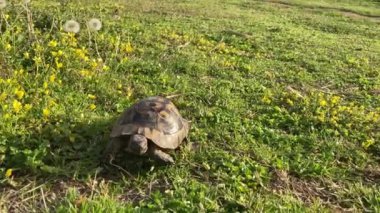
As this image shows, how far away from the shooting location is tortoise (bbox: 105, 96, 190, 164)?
4.08 m

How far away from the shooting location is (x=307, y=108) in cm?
573

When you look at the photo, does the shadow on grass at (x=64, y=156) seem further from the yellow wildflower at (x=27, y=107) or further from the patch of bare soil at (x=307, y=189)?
the patch of bare soil at (x=307, y=189)

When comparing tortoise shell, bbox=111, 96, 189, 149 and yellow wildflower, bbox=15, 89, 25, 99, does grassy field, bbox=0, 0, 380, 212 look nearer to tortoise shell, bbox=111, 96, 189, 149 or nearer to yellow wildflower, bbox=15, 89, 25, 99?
yellow wildflower, bbox=15, 89, 25, 99

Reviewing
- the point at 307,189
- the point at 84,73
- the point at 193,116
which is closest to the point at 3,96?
the point at 84,73

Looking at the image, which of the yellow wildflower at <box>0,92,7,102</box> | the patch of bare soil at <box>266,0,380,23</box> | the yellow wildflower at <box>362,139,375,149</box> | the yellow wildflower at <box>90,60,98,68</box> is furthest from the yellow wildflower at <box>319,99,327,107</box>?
the patch of bare soil at <box>266,0,380,23</box>

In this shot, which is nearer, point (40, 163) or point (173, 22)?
point (40, 163)

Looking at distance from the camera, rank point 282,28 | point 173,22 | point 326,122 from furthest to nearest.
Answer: point 282,28
point 173,22
point 326,122

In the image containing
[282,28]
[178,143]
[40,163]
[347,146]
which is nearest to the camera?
[40,163]

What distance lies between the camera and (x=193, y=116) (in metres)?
5.37

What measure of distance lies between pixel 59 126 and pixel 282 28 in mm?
6934

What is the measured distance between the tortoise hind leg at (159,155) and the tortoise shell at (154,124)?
2.5 inches

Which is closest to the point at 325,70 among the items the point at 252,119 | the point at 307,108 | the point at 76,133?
the point at 307,108

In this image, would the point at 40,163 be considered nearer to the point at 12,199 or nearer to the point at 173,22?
the point at 12,199

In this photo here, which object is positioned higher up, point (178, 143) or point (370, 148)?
point (178, 143)
